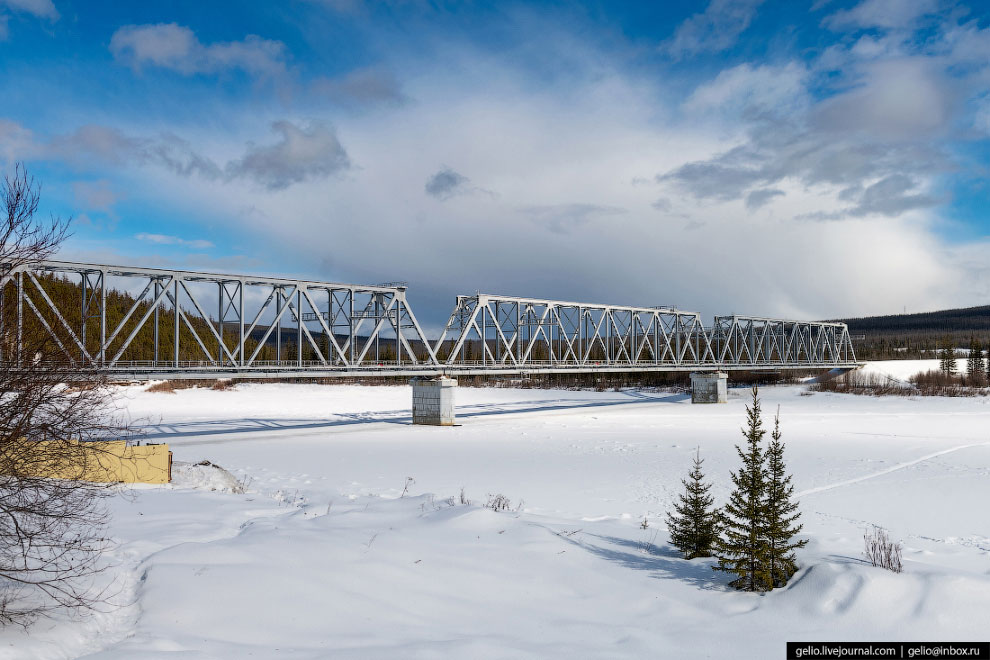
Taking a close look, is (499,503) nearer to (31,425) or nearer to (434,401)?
(31,425)

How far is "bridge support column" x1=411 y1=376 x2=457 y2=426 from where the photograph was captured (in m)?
58.4

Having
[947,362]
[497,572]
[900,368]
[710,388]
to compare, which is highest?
[947,362]

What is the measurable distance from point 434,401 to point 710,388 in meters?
52.8

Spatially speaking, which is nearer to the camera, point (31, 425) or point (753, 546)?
point (31, 425)

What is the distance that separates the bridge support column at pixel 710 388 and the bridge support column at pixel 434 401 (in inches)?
1974

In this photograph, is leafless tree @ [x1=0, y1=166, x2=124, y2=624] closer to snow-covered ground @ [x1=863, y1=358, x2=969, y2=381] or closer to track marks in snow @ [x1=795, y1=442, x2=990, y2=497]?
track marks in snow @ [x1=795, y1=442, x2=990, y2=497]

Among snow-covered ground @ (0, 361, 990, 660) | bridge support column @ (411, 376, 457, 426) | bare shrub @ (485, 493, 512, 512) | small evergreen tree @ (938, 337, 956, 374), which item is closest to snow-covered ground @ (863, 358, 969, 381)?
small evergreen tree @ (938, 337, 956, 374)

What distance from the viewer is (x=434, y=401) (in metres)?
59.1

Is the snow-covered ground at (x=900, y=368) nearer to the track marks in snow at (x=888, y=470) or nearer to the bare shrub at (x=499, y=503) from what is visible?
the track marks in snow at (x=888, y=470)

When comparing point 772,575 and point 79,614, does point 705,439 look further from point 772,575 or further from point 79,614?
point 79,614

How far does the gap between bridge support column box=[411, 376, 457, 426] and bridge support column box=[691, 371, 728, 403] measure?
165 ft

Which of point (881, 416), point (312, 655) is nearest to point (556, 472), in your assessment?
point (312, 655)

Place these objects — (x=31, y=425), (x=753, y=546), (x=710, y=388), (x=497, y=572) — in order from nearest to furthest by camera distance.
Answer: (x=31, y=425)
(x=753, y=546)
(x=497, y=572)
(x=710, y=388)

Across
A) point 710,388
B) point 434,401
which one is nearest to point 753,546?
point 434,401
